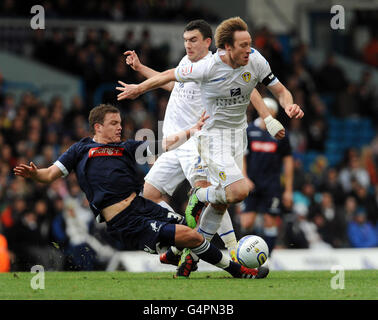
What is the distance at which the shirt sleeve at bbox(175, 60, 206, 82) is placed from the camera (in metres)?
8.81

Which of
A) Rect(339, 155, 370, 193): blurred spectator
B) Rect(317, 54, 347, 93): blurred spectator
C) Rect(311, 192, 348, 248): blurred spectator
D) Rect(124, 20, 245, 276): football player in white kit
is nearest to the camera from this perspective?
Rect(124, 20, 245, 276): football player in white kit

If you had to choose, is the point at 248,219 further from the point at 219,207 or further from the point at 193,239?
the point at 193,239

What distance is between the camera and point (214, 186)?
9.23 metres

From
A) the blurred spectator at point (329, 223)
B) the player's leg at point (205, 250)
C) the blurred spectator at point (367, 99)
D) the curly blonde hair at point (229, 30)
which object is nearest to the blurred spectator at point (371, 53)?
the blurred spectator at point (367, 99)

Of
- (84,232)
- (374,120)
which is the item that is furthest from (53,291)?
(374,120)

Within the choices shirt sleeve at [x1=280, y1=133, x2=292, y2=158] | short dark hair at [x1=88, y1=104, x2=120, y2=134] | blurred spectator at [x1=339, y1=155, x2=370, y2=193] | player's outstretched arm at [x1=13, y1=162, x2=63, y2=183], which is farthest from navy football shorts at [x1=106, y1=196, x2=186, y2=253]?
blurred spectator at [x1=339, y1=155, x2=370, y2=193]

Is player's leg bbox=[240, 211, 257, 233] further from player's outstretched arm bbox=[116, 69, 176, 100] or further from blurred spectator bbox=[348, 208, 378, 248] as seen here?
blurred spectator bbox=[348, 208, 378, 248]

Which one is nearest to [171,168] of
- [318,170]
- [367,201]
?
[367,201]

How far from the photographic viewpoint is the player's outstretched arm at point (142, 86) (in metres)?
8.48

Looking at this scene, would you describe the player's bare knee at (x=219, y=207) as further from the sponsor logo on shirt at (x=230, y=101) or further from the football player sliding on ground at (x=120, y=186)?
the sponsor logo on shirt at (x=230, y=101)

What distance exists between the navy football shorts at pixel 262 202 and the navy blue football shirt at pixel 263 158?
0.11m

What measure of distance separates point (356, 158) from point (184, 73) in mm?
11660

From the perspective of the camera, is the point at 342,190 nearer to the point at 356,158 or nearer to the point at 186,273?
the point at 356,158

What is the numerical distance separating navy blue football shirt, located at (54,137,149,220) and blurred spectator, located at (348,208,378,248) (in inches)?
359
